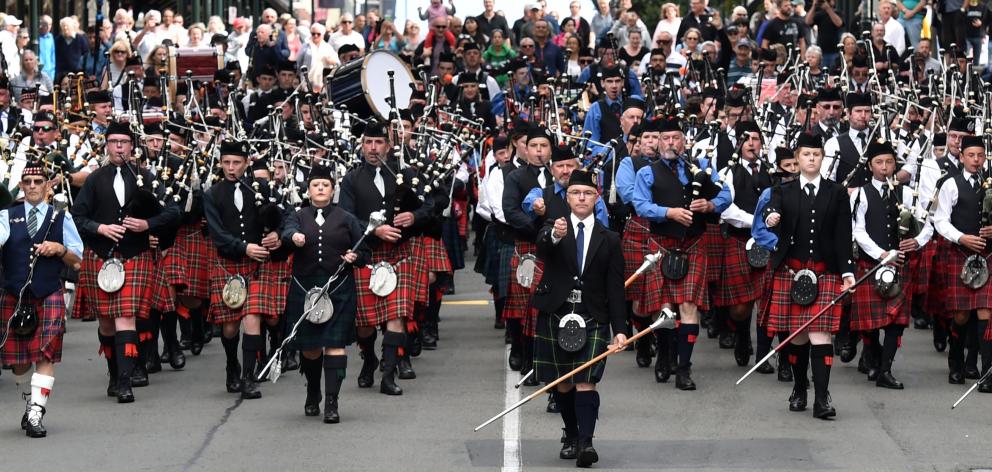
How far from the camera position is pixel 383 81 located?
54.2 feet

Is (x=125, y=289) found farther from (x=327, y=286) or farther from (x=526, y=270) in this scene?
(x=526, y=270)

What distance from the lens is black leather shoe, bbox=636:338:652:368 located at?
12016 millimetres

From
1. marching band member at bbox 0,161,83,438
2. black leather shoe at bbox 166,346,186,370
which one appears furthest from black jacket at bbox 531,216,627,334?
black leather shoe at bbox 166,346,186,370

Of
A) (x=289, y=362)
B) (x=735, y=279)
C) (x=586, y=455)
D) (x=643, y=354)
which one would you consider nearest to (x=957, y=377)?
(x=735, y=279)

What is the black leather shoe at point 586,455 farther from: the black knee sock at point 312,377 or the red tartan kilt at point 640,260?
the red tartan kilt at point 640,260

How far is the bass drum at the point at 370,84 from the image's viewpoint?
1639cm

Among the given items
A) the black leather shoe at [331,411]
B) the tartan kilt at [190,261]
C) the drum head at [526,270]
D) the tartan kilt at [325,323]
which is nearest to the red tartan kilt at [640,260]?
the drum head at [526,270]

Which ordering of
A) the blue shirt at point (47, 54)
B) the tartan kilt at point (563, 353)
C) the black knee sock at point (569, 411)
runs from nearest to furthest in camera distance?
1. the tartan kilt at point (563, 353)
2. the black knee sock at point (569, 411)
3. the blue shirt at point (47, 54)

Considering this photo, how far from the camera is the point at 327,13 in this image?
142 feet

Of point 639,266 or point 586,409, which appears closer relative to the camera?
point 586,409

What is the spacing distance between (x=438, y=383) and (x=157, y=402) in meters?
1.71

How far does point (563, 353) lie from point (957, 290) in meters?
3.40

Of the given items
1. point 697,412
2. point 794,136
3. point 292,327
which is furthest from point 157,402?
point 794,136

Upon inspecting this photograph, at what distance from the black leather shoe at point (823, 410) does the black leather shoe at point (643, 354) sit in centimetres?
213
